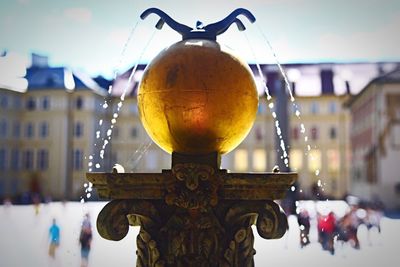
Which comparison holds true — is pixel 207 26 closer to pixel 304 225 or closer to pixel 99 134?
pixel 304 225

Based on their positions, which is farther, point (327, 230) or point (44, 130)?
point (44, 130)

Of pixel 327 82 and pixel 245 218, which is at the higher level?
pixel 327 82

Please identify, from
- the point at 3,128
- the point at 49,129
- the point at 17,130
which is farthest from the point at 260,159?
the point at 3,128

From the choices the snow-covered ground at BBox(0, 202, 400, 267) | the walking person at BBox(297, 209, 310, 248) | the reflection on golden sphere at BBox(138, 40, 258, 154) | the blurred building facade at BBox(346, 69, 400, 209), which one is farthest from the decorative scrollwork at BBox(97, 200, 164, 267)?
the blurred building facade at BBox(346, 69, 400, 209)

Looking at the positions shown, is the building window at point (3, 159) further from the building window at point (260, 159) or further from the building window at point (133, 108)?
the building window at point (260, 159)

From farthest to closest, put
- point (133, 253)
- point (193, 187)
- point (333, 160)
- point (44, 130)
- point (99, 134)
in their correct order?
point (99, 134) < point (333, 160) < point (44, 130) < point (133, 253) < point (193, 187)

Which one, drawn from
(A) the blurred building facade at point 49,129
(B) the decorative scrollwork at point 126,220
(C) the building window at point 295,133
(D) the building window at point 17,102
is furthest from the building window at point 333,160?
(B) the decorative scrollwork at point 126,220

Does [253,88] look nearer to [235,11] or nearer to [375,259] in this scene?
[235,11]

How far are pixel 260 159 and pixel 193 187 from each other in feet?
184

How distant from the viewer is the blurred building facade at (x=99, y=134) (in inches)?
2208

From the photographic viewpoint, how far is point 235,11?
15.7ft

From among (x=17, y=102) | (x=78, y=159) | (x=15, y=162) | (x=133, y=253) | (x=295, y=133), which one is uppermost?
(x=17, y=102)

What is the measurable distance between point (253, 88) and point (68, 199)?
169 ft

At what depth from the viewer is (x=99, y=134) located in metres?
59.5
